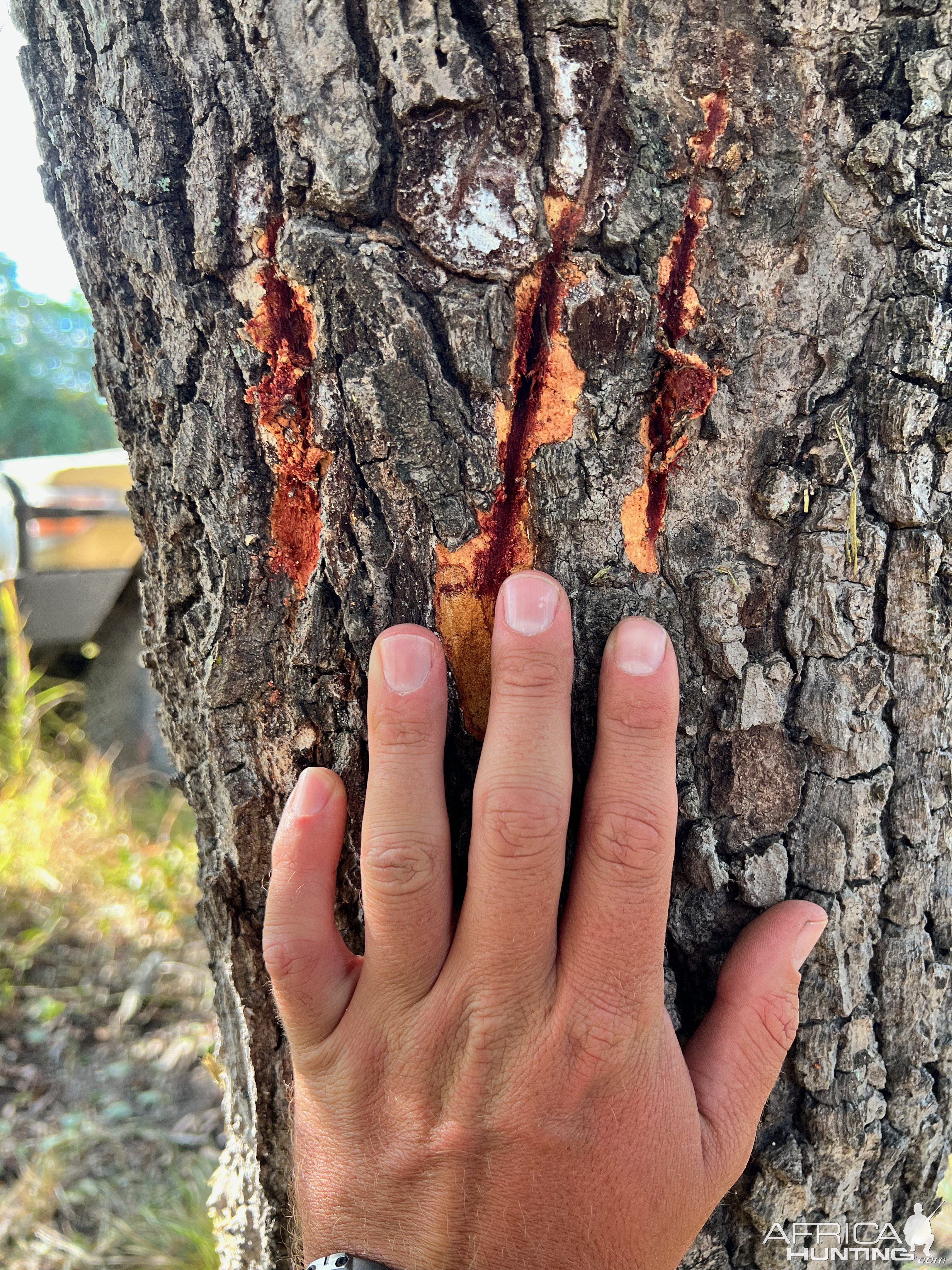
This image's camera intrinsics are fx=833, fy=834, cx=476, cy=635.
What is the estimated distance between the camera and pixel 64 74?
1.16 m

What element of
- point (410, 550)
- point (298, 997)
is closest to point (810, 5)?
point (410, 550)

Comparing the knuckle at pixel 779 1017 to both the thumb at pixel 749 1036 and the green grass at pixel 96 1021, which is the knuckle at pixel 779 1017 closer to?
the thumb at pixel 749 1036

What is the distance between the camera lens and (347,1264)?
1.12m

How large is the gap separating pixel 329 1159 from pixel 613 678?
2.63ft

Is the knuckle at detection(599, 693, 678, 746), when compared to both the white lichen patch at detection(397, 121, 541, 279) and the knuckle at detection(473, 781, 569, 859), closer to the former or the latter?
the knuckle at detection(473, 781, 569, 859)

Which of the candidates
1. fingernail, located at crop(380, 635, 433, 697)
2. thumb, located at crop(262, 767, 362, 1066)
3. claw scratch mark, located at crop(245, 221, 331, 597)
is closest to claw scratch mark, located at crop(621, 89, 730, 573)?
fingernail, located at crop(380, 635, 433, 697)

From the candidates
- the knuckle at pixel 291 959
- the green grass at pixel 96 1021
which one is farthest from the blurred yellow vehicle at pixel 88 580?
the knuckle at pixel 291 959

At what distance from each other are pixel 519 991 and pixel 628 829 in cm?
26

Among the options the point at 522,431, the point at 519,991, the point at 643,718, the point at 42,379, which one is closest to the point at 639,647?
the point at 643,718

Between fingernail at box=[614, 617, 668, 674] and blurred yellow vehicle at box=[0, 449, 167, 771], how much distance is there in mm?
4707

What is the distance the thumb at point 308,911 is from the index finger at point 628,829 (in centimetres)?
34

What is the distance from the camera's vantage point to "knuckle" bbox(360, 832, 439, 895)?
1060 millimetres

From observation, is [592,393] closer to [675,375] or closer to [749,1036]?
[675,375]

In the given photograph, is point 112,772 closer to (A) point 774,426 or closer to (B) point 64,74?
(B) point 64,74
